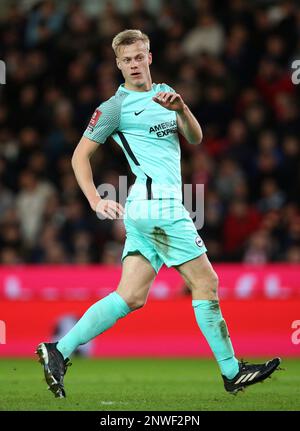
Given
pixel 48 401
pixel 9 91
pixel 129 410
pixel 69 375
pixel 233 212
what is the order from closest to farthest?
pixel 129 410
pixel 48 401
pixel 69 375
pixel 233 212
pixel 9 91

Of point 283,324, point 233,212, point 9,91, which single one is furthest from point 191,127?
point 9,91

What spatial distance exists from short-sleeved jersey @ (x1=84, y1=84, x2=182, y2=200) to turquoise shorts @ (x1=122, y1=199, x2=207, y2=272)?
63 mm

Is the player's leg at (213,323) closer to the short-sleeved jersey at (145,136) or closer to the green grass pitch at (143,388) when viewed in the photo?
the green grass pitch at (143,388)

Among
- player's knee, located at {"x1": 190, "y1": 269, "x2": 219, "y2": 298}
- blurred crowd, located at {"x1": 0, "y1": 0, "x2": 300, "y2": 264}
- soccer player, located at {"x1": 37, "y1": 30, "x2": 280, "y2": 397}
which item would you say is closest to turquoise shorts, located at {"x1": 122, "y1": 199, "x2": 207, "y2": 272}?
soccer player, located at {"x1": 37, "y1": 30, "x2": 280, "y2": 397}

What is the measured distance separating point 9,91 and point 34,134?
0.94 m

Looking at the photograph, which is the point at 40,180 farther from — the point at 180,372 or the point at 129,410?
the point at 129,410

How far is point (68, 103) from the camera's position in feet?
46.0

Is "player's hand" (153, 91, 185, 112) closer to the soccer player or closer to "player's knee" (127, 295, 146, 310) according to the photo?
the soccer player

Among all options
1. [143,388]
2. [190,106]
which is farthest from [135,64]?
[190,106]

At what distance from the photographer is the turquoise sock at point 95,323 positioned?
666 cm

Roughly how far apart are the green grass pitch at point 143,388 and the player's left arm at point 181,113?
168 cm

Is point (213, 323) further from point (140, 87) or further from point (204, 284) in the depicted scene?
point (140, 87)

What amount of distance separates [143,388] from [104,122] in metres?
1.99

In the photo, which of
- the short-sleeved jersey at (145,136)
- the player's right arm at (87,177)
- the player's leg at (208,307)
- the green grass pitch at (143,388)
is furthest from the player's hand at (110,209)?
the green grass pitch at (143,388)
